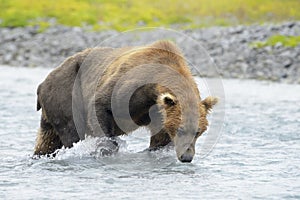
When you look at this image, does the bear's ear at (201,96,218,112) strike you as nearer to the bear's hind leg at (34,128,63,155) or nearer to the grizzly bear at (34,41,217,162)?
the grizzly bear at (34,41,217,162)

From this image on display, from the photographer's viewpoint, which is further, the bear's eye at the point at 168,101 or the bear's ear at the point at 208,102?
the bear's ear at the point at 208,102

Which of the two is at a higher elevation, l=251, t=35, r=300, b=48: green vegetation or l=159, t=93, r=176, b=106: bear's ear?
l=251, t=35, r=300, b=48: green vegetation

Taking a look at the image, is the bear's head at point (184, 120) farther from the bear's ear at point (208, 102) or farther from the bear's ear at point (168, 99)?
the bear's ear at point (208, 102)

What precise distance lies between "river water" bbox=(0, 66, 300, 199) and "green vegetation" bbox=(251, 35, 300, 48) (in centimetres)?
1651

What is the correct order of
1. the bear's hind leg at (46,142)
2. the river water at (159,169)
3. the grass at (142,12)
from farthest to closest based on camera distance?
the grass at (142,12) < the bear's hind leg at (46,142) < the river water at (159,169)

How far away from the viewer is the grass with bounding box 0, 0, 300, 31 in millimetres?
42125

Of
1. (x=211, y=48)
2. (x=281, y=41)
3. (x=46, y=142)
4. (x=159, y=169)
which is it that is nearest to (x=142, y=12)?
(x=211, y=48)

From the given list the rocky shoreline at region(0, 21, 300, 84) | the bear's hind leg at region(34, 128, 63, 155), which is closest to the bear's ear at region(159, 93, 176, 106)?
the bear's hind leg at region(34, 128, 63, 155)

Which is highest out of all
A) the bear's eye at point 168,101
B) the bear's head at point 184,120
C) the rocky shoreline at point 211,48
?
the rocky shoreline at point 211,48

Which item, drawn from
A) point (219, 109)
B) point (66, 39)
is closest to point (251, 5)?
point (66, 39)

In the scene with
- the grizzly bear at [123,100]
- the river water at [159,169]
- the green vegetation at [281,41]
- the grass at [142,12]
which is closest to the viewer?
the river water at [159,169]

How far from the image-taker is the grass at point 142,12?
138ft

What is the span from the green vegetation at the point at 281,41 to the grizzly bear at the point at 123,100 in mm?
21708

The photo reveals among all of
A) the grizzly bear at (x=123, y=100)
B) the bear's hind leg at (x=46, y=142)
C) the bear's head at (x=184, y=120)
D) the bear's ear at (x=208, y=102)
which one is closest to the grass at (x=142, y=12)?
the bear's hind leg at (x=46, y=142)
